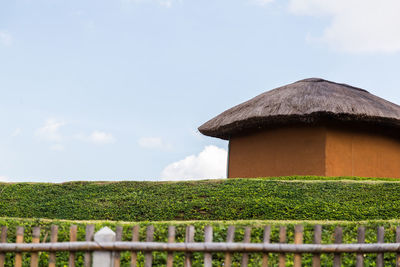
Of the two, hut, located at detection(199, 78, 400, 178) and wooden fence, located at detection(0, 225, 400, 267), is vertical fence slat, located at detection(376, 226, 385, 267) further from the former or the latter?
hut, located at detection(199, 78, 400, 178)

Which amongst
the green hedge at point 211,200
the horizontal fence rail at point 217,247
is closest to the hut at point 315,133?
the green hedge at point 211,200

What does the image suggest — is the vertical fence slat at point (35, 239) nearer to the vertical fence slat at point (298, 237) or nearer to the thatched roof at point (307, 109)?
the vertical fence slat at point (298, 237)

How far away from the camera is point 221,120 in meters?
19.9

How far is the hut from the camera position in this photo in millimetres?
17531

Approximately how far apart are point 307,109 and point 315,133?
2.91ft

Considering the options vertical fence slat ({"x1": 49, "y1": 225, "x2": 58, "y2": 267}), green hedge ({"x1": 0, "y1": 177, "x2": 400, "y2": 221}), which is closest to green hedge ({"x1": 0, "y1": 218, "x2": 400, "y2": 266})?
vertical fence slat ({"x1": 49, "y1": 225, "x2": 58, "y2": 267})

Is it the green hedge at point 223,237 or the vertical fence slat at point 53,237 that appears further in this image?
the green hedge at point 223,237

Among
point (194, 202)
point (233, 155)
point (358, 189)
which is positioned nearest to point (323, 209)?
point (358, 189)

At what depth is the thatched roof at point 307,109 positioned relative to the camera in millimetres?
17328

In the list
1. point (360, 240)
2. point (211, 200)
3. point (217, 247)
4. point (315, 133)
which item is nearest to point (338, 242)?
point (360, 240)

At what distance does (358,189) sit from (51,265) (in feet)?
34.3

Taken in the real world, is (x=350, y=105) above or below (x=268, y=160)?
above

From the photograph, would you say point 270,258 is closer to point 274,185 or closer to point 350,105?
point 274,185

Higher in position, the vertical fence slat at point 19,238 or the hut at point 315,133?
the hut at point 315,133
